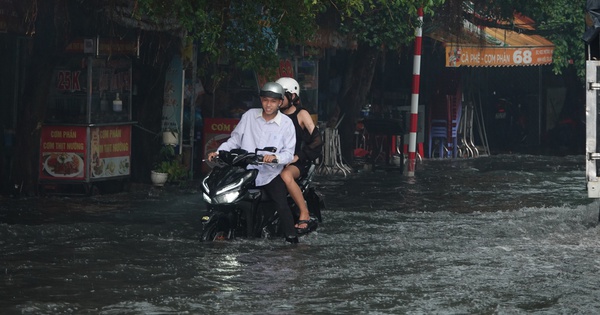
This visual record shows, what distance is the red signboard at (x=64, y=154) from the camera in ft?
54.4

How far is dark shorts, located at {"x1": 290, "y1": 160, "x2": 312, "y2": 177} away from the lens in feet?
42.5

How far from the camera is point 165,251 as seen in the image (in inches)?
458

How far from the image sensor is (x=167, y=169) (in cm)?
1836

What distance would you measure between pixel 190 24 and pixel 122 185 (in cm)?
486

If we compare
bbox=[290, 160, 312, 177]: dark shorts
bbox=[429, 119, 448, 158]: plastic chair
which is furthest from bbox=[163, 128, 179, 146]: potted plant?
bbox=[429, 119, 448, 158]: plastic chair

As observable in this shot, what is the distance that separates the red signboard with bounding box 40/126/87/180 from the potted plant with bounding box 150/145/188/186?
1765mm

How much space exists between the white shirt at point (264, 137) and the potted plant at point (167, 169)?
5.72m

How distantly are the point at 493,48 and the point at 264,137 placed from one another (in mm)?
15215

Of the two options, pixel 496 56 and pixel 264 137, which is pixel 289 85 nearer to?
pixel 264 137

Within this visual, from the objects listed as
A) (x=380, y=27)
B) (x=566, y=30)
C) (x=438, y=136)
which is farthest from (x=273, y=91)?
(x=566, y=30)

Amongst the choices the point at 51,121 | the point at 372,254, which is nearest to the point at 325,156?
the point at 51,121

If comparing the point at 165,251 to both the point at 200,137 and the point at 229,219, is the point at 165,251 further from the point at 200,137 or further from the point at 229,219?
the point at 200,137

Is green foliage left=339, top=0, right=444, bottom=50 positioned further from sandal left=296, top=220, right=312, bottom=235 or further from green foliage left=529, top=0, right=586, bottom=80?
sandal left=296, top=220, right=312, bottom=235

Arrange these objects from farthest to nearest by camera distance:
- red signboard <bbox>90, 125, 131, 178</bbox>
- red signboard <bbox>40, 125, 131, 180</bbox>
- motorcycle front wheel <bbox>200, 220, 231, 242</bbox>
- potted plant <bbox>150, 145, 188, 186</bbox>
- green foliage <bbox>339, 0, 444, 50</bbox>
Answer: green foliage <bbox>339, 0, 444, 50</bbox>, potted plant <bbox>150, 145, 188, 186</bbox>, red signboard <bbox>90, 125, 131, 178</bbox>, red signboard <bbox>40, 125, 131, 180</bbox>, motorcycle front wheel <bbox>200, 220, 231, 242</bbox>
